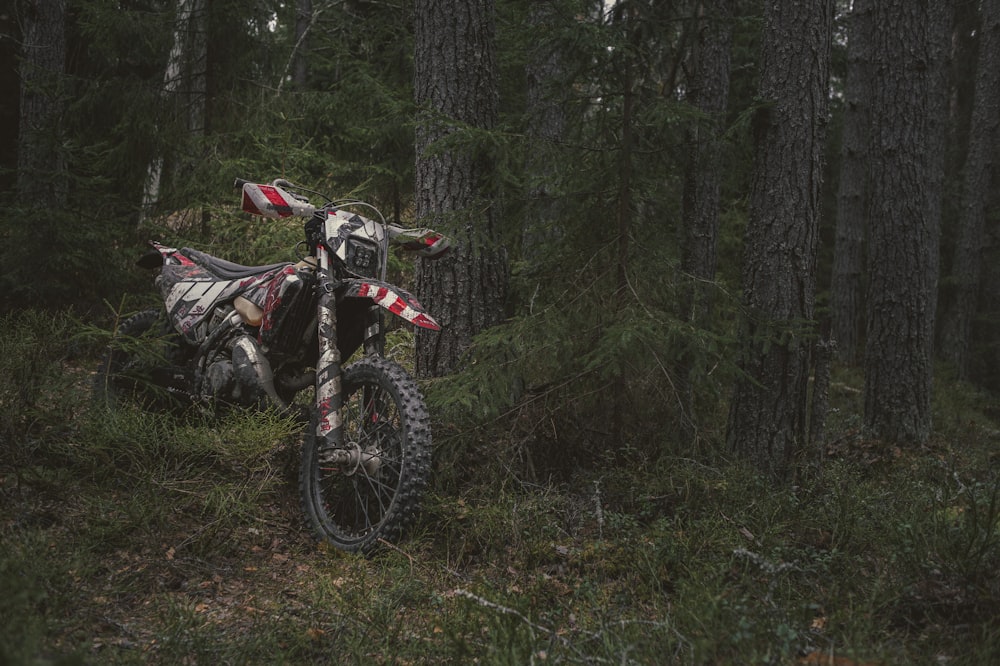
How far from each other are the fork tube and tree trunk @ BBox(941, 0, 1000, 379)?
583 inches

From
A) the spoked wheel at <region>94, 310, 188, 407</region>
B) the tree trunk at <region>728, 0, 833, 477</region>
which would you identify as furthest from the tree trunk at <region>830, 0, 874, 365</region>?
the spoked wheel at <region>94, 310, 188, 407</region>

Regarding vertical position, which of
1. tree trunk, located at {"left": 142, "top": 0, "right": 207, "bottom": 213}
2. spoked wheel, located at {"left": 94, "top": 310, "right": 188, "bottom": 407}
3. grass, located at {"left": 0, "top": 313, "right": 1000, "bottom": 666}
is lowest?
grass, located at {"left": 0, "top": 313, "right": 1000, "bottom": 666}

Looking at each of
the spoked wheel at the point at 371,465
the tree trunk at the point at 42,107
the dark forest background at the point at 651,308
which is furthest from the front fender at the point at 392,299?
the tree trunk at the point at 42,107

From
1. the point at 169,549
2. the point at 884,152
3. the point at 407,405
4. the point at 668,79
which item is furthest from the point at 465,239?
the point at 884,152

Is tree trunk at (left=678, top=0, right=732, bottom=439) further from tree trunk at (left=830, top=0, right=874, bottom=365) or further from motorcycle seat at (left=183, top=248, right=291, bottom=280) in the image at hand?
tree trunk at (left=830, top=0, right=874, bottom=365)

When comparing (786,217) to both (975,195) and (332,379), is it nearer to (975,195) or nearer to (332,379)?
(332,379)

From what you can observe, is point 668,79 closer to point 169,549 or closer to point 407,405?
point 407,405

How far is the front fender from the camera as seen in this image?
408 cm

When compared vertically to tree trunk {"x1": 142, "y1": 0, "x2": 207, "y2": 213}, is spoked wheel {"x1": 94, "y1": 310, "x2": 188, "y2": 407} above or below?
below

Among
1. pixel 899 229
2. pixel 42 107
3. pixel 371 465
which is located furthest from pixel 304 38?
pixel 371 465

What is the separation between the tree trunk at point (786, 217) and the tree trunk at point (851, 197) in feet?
27.6

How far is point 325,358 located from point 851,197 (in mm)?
11797

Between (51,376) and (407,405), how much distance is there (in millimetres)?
2550

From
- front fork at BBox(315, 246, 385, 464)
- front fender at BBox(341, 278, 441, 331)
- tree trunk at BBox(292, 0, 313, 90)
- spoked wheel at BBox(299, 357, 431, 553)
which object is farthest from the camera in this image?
tree trunk at BBox(292, 0, 313, 90)
